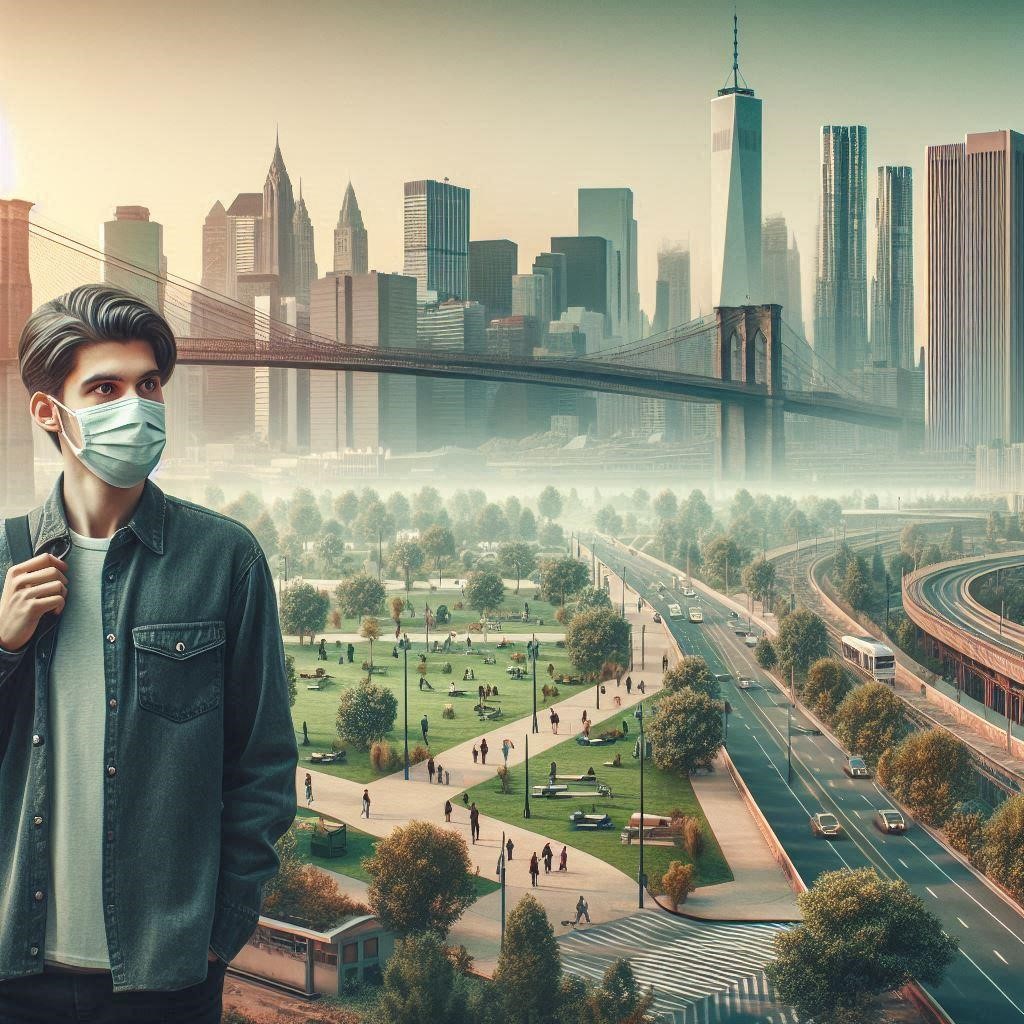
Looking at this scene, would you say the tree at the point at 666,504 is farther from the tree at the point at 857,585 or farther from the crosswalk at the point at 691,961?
the crosswalk at the point at 691,961

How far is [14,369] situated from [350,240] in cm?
855

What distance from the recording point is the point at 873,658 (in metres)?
12.0

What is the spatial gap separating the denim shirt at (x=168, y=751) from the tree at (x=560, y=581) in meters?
15.4

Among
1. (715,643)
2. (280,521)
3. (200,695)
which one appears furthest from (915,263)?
(200,695)

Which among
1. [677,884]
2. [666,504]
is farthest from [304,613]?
[666,504]

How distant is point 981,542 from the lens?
20.0 meters

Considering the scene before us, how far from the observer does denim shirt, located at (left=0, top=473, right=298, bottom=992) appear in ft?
3.52

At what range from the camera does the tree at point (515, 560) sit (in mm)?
19047

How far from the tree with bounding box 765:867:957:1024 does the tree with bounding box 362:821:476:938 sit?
173cm

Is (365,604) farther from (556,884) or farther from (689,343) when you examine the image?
(556,884)

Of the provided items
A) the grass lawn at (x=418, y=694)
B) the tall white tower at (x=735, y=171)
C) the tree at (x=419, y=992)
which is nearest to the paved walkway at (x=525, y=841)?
the grass lawn at (x=418, y=694)

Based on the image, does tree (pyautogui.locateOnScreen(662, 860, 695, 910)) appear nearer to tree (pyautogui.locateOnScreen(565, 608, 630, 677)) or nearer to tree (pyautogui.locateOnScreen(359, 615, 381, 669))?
tree (pyautogui.locateOnScreen(565, 608, 630, 677))

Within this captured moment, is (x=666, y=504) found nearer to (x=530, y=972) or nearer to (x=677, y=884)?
(x=677, y=884)

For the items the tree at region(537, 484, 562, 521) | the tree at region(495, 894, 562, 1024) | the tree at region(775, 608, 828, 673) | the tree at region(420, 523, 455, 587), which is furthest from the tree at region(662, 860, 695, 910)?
the tree at region(537, 484, 562, 521)
